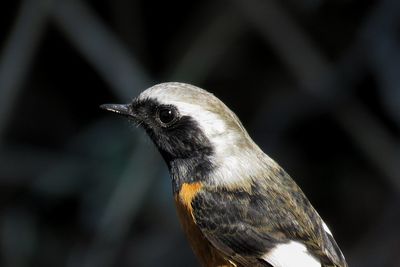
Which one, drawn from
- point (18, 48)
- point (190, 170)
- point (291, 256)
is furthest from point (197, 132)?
point (18, 48)

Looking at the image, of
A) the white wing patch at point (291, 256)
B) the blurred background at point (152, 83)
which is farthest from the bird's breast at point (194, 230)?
the blurred background at point (152, 83)

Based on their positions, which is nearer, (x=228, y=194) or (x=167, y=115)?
(x=228, y=194)

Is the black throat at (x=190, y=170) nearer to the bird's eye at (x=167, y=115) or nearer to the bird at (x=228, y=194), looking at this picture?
the bird at (x=228, y=194)

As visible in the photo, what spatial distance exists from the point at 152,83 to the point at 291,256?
4558mm

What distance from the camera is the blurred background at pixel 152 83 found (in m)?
9.47

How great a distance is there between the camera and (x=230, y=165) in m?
5.43

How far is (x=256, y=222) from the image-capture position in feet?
17.4

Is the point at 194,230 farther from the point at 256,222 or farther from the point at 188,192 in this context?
the point at 256,222

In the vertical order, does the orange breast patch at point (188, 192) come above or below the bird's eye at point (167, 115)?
below

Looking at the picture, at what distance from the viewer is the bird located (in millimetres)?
5258

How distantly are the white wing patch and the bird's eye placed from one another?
85 cm

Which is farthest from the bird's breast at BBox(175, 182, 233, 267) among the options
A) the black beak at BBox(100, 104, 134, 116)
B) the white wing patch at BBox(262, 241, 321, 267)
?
the black beak at BBox(100, 104, 134, 116)

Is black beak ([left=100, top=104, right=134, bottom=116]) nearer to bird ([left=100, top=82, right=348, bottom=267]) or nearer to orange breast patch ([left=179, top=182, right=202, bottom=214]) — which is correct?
bird ([left=100, top=82, right=348, bottom=267])

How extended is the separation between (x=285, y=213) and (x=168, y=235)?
178 inches
